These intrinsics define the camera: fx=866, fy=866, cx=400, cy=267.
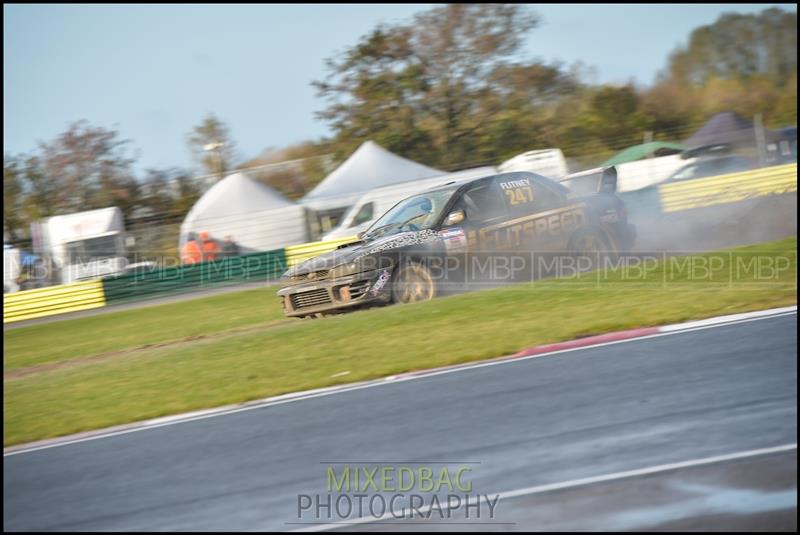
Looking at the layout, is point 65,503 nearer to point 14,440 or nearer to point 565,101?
point 14,440

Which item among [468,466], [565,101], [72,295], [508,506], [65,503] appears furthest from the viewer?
[565,101]

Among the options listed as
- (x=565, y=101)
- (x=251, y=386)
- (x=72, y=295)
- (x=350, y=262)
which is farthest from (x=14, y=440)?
(x=565, y=101)

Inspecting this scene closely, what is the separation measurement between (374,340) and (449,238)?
2000 millimetres

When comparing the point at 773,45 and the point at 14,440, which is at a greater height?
the point at 773,45

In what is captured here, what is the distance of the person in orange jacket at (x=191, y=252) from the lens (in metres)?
19.9

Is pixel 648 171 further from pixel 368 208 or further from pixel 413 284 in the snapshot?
pixel 413 284

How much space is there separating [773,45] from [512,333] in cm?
4041

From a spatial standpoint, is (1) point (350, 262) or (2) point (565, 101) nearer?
(1) point (350, 262)

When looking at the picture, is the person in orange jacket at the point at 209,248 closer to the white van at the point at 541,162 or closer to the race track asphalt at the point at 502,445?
the white van at the point at 541,162

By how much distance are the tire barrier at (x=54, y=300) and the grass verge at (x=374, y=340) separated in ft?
23.2

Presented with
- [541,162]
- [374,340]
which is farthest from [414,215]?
[541,162]

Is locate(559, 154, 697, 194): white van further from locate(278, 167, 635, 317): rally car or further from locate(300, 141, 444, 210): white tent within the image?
locate(278, 167, 635, 317): rally car

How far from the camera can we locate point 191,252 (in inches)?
790

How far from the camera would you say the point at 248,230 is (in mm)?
20609
